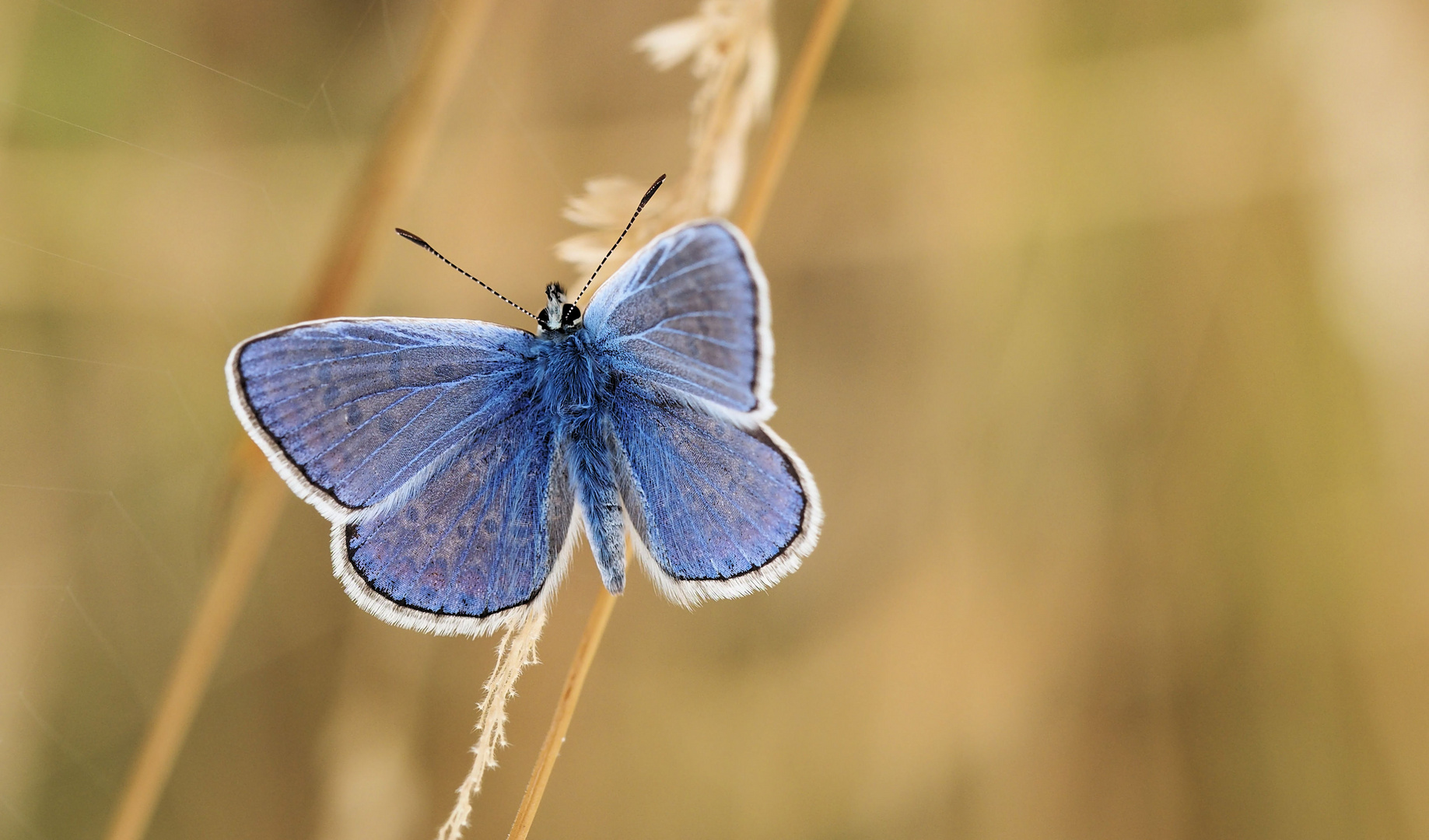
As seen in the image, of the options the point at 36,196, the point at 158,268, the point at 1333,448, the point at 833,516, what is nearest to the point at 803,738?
the point at 833,516

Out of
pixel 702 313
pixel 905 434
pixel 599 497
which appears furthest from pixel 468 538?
pixel 905 434

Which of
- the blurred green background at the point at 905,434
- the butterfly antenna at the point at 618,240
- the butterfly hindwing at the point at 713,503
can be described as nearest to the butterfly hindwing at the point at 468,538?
the butterfly hindwing at the point at 713,503

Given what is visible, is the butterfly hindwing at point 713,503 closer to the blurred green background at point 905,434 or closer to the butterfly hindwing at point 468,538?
the butterfly hindwing at point 468,538

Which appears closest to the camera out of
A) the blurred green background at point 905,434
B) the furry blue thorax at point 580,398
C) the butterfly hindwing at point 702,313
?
the butterfly hindwing at point 702,313

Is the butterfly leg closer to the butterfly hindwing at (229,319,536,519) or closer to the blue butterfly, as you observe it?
the blue butterfly

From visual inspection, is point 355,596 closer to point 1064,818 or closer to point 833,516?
point 833,516

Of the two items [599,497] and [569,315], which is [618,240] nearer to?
[569,315]
